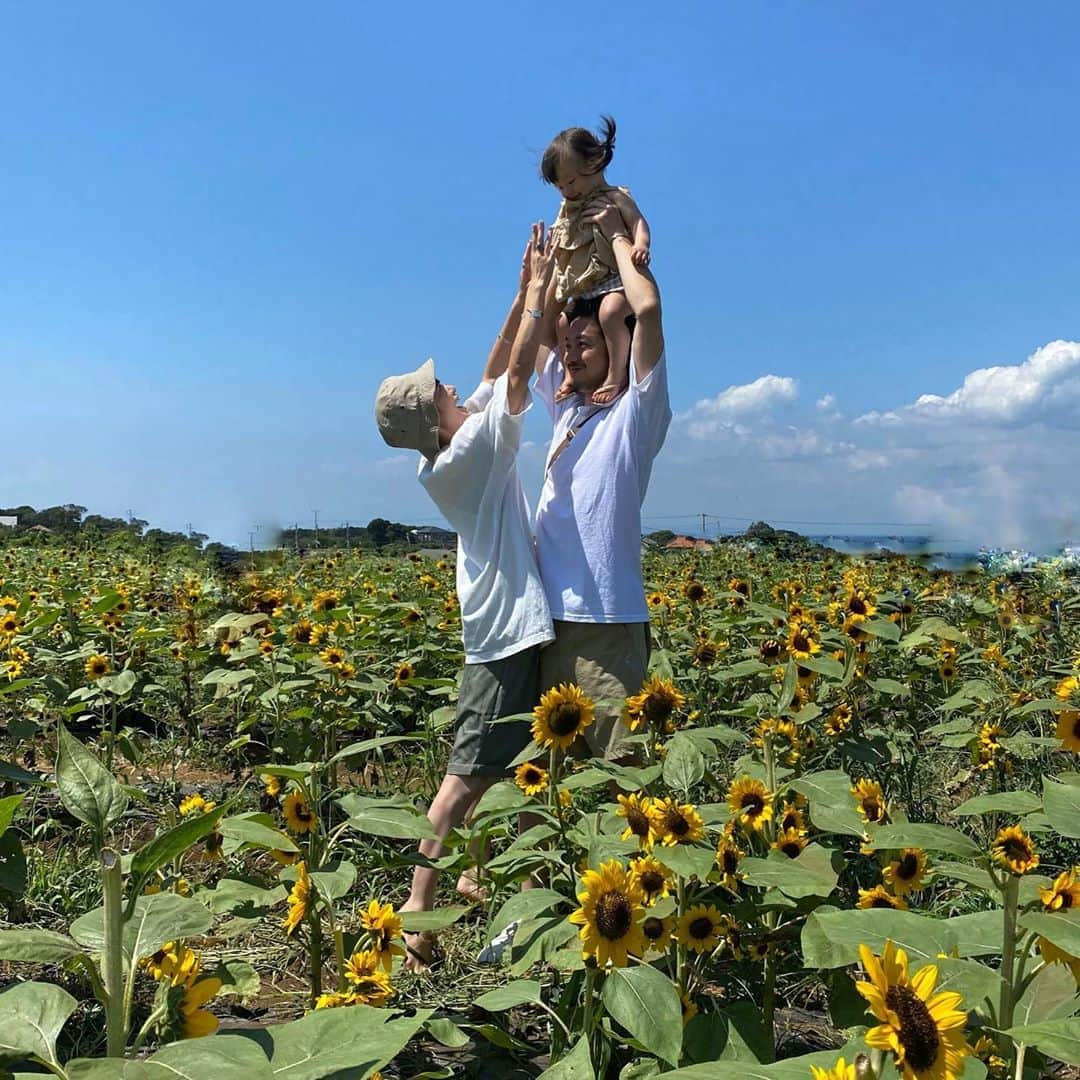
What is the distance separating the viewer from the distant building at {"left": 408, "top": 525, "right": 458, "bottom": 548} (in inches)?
501

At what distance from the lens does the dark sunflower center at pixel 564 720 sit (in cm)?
196

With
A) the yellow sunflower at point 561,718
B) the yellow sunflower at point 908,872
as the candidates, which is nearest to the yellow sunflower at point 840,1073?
the yellow sunflower at point 908,872

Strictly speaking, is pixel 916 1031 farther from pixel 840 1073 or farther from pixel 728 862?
pixel 728 862

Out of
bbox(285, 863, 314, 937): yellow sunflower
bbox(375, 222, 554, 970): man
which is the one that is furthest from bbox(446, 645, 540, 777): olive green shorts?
bbox(285, 863, 314, 937): yellow sunflower

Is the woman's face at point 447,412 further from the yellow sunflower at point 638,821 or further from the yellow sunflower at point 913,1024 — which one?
the yellow sunflower at point 913,1024

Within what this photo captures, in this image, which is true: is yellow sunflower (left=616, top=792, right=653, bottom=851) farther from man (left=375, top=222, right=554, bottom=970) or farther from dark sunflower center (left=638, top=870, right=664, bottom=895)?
man (left=375, top=222, right=554, bottom=970)

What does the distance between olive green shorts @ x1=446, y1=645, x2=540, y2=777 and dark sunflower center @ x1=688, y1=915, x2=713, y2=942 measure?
92cm

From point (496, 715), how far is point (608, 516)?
0.55 metres

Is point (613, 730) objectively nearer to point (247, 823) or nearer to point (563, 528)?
point (563, 528)

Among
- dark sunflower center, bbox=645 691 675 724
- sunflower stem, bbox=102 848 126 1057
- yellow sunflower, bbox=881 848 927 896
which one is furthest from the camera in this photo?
dark sunflower center, bbox=645 691 675 724

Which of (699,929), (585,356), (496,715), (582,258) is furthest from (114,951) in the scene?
(582,258)

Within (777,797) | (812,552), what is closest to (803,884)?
(777,797)

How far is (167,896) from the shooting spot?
1155 mm

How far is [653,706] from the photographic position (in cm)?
204
